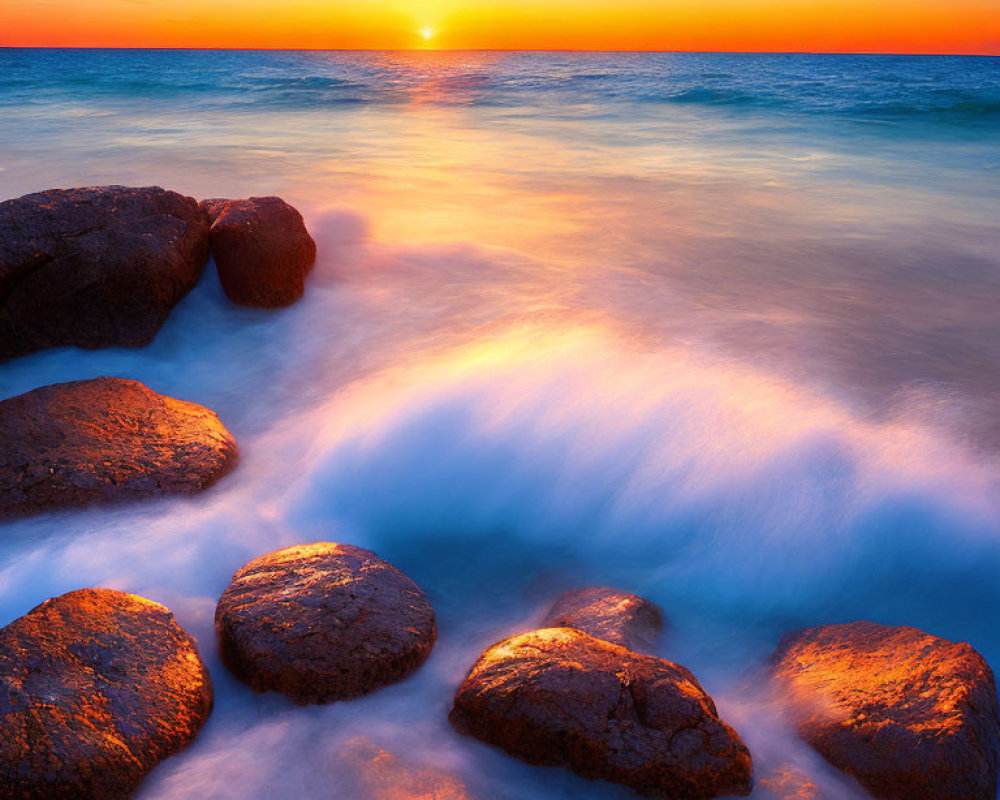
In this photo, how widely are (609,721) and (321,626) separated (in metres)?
0.92

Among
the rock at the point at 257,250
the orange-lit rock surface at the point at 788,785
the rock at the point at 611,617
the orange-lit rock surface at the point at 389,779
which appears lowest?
the orange-lit rock surface at the point at 788,785

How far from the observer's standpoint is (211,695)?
231 centimetres

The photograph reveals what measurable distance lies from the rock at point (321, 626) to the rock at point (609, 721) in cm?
31

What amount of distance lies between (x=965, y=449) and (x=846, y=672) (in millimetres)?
1539

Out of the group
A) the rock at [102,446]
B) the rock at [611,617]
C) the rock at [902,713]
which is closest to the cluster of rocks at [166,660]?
the rock at [611,617]

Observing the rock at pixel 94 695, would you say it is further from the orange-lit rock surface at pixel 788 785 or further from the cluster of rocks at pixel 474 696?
the orange-lit rock surface at pixel 788 785

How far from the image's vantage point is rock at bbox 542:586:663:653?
102 inches

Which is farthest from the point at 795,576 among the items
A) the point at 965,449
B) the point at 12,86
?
the point at 12,86

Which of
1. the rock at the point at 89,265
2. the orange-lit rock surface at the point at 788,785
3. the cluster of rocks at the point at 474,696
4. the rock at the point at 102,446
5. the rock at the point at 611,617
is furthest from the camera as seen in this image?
the rock at the point at 89,265

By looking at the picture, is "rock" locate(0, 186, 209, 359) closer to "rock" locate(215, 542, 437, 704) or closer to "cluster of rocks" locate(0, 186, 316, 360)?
"cluster of rocks" locate(0, 186, 316, 360)

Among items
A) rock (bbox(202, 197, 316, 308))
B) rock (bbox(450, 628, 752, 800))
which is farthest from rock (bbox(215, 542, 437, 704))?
rock (bbox(202, 197, 316, 308))

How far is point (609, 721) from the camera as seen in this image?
213cm

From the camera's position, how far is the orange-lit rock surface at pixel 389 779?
2.08 metres

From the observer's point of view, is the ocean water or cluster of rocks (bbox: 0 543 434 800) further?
the ocean water
